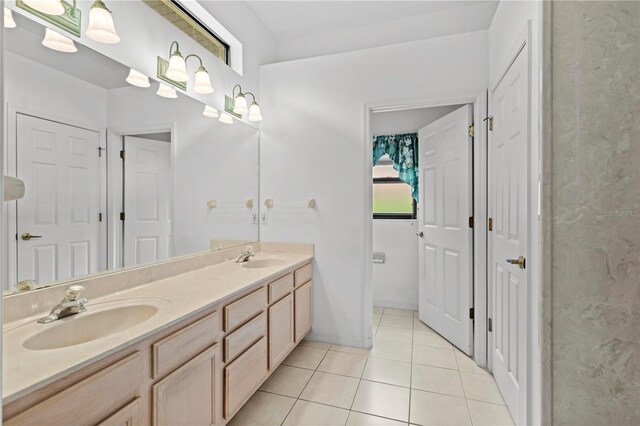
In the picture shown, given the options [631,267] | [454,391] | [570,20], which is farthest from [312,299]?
[570,20]

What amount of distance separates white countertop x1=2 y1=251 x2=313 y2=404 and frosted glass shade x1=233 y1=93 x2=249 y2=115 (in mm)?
A: 1243

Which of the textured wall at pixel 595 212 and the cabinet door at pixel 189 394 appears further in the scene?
the cabinet door at pixel 189 394

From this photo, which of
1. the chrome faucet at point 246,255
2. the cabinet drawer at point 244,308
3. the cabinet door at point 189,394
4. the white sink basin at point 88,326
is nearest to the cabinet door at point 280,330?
the cabinet drawer at point 244,308

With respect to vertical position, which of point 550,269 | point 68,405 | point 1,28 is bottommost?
point 68,405

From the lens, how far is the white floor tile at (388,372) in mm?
2172

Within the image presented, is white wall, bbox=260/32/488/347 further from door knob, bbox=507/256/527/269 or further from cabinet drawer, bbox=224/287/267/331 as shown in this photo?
door knob, bbox=507/256/527/269

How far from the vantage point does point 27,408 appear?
2.72 feet

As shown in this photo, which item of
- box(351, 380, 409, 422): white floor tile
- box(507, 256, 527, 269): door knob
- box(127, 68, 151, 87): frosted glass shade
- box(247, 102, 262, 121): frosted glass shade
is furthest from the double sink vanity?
box(507, 256, 527, 269): door knob

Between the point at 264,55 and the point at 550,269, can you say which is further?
the point at 264,55

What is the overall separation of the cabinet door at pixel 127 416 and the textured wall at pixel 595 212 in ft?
4.30

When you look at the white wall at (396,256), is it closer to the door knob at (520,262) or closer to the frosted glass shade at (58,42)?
the door knob at (520,262)

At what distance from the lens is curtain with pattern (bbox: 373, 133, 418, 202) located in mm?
3514

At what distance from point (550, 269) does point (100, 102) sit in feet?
6.39

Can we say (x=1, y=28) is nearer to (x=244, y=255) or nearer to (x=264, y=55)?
(x=244, y=255)
